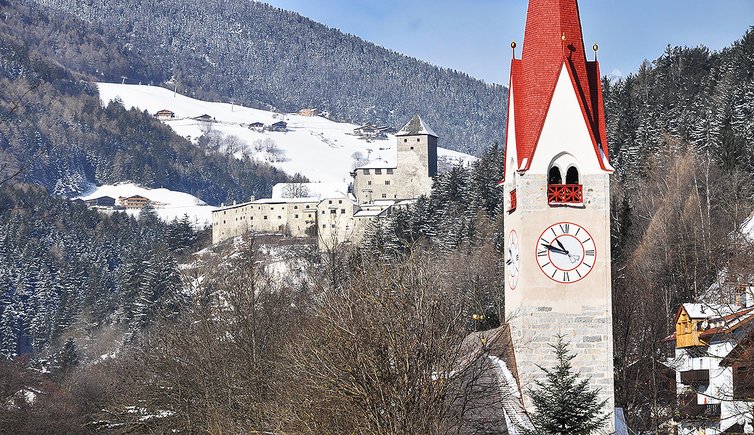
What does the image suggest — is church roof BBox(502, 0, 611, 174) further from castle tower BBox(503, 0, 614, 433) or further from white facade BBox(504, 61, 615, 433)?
white facade BBox(504, 61, 615, 433)

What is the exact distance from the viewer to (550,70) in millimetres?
31125

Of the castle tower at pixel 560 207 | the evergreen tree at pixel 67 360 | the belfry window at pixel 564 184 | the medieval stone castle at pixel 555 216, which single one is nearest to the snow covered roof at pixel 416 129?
the evergreen tree at pixel 67 360

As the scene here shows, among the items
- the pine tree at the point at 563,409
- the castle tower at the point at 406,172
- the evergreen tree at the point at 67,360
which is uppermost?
the castle tower at the point at 406,172

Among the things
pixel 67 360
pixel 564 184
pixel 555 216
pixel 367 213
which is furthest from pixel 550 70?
pixel 367 213

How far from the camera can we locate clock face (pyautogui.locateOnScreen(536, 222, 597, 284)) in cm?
3020

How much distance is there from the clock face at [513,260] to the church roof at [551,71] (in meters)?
1.97

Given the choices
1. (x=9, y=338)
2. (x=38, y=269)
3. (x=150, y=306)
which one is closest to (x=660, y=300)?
(x=150, y=306)

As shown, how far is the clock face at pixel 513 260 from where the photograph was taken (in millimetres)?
30945

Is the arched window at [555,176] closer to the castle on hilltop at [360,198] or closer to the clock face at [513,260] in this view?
the clock face at [513,260]

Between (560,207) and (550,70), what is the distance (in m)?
3.37

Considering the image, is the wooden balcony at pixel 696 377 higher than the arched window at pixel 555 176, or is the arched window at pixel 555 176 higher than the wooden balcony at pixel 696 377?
the arched window at pixel 555 176

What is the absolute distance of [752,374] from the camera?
2556 cm

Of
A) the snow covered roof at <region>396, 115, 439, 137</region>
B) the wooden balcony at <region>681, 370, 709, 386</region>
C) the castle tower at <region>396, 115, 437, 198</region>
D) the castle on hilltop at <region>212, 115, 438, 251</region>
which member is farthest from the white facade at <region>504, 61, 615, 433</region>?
the snow covered roof at <region>396, 115, 439, 137</region>

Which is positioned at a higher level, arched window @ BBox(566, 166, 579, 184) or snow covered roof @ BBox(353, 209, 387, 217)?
snow covered roof @ BBox(353, 209, 387, 217)
